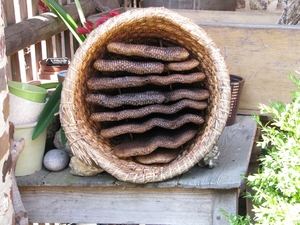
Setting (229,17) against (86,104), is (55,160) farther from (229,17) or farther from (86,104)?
(229,17)

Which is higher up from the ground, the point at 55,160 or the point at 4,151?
the point at 4,151

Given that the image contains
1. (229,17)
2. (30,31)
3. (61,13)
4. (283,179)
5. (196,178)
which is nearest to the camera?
(283,179)

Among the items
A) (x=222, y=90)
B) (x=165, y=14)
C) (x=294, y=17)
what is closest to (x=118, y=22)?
(x=165, y=14)

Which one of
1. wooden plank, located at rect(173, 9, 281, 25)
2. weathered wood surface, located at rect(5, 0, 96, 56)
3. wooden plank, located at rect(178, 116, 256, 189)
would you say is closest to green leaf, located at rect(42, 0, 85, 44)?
weathered wood surface, located at rect(5, 0, 96, 56)

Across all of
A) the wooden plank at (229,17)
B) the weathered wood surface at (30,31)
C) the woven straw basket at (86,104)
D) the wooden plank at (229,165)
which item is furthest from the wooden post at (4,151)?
the wooden plank at (229,17)

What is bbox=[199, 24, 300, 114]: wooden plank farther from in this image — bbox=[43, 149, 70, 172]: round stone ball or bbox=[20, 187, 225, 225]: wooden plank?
bbox=[43, 149, 70, 172]: round stone ball

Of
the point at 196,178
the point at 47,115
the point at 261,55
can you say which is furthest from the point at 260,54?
the point at 47,115
